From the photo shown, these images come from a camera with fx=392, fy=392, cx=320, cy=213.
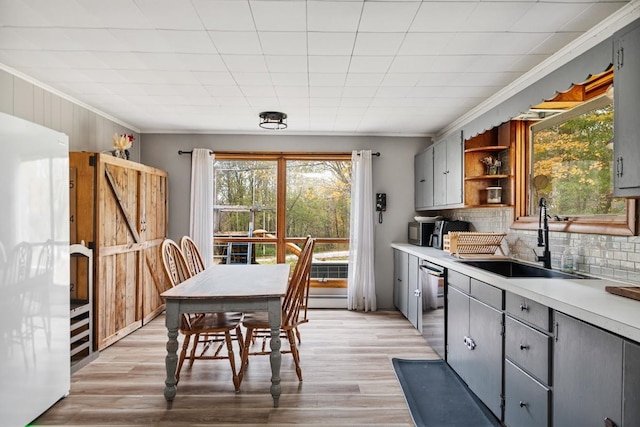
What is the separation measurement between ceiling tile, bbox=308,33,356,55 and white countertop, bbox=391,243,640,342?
1.70 m

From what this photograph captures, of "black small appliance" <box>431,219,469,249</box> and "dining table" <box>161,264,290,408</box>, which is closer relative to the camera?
"dining table" <box>161,264,290,408</box>

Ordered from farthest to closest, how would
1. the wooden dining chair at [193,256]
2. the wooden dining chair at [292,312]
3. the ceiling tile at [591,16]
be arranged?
1. the wooden dining chair at [193,256]
2. the wooden dining chair at [292,312]
3. the ceiling tile at [591,16]

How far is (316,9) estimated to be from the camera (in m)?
2.05

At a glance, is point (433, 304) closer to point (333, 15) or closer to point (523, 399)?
point (523, 399)

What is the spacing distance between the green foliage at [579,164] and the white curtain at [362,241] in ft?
7.22

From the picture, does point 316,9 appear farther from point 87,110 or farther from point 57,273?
point 87,110

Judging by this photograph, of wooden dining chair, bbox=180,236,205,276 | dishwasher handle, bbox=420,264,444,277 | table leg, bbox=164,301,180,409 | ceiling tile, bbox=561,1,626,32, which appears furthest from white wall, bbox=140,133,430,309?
ceiling tile, bbox=561,1,626,32

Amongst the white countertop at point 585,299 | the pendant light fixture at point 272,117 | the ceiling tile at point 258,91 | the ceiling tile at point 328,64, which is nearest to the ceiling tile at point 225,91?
the ceiling tile at point 258,91

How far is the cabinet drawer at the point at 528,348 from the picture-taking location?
186cm

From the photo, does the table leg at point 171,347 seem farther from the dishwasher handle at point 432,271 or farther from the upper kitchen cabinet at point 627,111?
the upper kitchen cabinet at point 627,111

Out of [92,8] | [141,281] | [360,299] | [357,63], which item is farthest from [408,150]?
[92,8]

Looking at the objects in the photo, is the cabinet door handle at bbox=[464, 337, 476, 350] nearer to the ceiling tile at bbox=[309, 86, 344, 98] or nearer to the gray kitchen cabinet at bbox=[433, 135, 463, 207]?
the gray kitchen cabinet at bbox=[433, 135, 463, 207]

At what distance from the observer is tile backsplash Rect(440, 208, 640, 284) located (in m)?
2.19

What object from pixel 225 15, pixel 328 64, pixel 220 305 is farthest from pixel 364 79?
pixel 220 305
